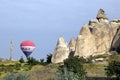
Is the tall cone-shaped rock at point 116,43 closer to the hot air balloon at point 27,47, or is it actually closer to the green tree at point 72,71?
the hot air balloon at point 27,47

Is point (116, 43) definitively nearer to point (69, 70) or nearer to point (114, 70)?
point (114, 70)

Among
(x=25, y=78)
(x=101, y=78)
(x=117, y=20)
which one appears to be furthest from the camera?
(x=117, y=20)

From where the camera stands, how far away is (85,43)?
208ft

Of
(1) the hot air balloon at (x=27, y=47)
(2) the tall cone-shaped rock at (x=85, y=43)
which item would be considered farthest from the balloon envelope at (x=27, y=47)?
(2) the tall cone-shaped rock at (x=85, y=43)

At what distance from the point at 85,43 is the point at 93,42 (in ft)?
4.89

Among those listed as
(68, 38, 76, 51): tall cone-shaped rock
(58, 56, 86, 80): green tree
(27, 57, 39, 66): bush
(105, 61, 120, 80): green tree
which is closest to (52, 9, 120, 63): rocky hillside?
(68, 38, 76, 51): tall cone-shaped rock

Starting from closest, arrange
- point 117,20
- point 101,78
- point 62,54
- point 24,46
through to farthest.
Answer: point 101,78 → point 62,54 → point 117,20 → point 24,46

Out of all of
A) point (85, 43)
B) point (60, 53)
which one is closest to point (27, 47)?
point (60, 53)

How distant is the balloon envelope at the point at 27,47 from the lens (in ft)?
231

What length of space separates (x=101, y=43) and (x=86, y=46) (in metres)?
2.55

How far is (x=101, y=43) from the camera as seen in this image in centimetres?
6394

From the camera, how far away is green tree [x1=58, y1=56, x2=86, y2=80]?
84.2ft

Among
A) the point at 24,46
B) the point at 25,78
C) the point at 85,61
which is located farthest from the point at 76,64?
the point at 24,46

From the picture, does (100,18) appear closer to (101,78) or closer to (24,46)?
(24,46)
